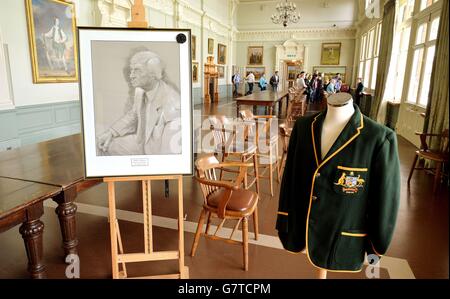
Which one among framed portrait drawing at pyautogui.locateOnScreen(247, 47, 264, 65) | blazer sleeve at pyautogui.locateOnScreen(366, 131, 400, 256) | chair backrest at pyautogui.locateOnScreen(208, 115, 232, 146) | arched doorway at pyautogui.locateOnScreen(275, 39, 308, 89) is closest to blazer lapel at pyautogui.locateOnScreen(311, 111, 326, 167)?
blazer sleeve at pyautogui.locateOnScreen(366, 131, 400, 256)

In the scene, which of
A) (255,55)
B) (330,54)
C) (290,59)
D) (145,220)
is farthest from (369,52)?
(145,220)

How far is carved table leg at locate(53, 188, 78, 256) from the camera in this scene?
2334 millimetres

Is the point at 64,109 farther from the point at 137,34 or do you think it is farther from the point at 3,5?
the point at 137,34

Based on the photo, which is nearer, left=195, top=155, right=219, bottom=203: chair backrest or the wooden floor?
the wooden floor

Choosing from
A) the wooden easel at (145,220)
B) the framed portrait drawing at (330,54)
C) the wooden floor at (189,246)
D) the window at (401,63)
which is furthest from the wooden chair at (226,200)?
the framed portrait drawing at (330,54)

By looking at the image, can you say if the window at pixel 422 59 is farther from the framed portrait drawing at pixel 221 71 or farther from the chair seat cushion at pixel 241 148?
the framed portrait drawing at pixel 221 71

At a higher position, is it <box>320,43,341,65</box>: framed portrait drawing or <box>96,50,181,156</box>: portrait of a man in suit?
<box>320,43,341,65</box>: framed portrait drawing

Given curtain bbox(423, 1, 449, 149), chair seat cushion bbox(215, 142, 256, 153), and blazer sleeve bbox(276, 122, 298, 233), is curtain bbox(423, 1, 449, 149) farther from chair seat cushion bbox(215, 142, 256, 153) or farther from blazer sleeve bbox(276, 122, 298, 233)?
chair seat cushion bbox(215, 142, 256, 153)

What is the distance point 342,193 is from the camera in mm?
1452

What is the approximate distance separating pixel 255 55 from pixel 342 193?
20.2 metres

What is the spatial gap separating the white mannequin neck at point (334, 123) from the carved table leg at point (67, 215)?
1880 millimetres

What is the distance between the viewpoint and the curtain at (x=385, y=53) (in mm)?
9070

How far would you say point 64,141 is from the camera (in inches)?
143

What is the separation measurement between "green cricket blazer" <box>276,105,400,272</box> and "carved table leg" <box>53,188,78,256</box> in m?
1.62
